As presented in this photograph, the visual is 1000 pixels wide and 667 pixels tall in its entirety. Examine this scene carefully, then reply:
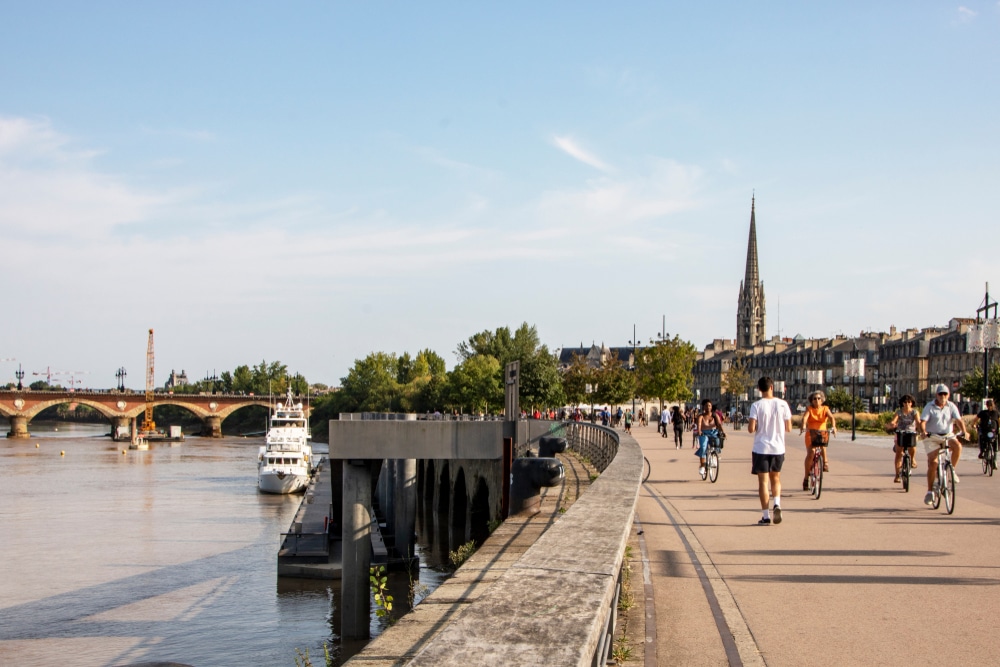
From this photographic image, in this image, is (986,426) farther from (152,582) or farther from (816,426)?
(152,582)

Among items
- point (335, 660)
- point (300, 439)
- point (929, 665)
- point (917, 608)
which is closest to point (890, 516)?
point (917, 608)

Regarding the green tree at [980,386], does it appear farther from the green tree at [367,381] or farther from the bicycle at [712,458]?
the green tree at [367,381]

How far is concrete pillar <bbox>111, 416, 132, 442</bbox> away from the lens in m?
131

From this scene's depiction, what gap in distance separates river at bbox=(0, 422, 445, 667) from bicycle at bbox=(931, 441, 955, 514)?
7.37 meters

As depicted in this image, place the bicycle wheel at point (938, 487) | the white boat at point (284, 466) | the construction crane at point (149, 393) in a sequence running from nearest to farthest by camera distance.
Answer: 1. the bicycle wheel at point (938, 487)
2. the white boat at point (284, 466)
3. the construction crane at point (149, 393)

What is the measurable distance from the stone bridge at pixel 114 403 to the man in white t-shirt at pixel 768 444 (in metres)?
130

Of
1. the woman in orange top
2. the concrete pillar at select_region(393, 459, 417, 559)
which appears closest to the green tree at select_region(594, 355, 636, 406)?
the concrete pillar at select_region(393, 459, 417, 559)

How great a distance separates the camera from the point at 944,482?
45.3 feet

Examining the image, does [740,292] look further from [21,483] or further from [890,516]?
[890,516]

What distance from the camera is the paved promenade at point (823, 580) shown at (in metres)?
6.25

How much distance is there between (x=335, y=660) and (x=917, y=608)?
14593 millimetres

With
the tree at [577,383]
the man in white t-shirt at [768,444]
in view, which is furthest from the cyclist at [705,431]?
the tree at [577,383]

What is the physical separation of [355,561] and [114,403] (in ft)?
419

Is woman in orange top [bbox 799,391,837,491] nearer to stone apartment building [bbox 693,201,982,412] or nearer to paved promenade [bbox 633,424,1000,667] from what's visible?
paved promenade [bbox 633,424,1000,667]
